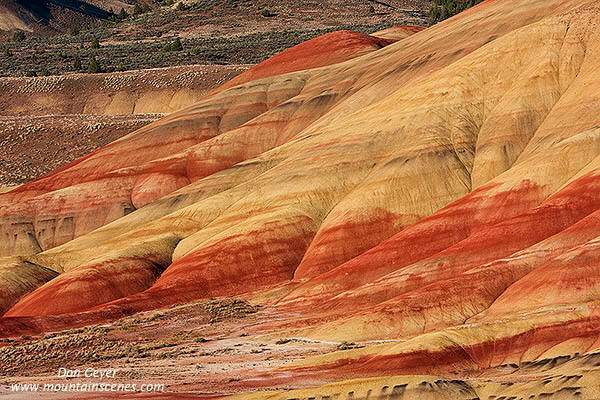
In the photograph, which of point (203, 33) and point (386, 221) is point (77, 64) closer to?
point (203, 33)

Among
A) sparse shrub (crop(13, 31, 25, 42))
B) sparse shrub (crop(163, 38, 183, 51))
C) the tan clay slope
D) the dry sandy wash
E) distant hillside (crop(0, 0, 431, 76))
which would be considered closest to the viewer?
the dry sandy wash

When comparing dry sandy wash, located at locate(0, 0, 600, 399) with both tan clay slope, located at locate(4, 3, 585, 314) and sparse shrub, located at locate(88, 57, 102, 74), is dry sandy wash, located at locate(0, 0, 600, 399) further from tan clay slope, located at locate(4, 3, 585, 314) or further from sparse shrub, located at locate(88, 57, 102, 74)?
sparse shrub, located at locate(88, 57, 102, 74)

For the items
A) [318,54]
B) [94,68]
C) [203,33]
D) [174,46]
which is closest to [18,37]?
[203,33]

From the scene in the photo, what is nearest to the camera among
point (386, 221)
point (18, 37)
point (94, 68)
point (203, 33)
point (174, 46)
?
point (386, 221)

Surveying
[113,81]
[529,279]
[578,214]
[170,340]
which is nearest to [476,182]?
[578,214]

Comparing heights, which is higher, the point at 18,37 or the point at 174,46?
the point at 174,46

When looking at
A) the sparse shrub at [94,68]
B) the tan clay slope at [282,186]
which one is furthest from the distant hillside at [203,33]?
the tan clay slope at [282,186]

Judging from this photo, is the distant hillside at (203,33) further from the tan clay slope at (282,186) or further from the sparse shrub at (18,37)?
the tan clay slope at (282,186)

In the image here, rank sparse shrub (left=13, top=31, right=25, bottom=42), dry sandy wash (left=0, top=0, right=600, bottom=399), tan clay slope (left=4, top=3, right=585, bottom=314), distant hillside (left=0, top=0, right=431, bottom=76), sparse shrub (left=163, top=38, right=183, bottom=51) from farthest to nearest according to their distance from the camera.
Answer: sparse shrub (left=13, top=31, right=25, bottom=42) → sparse shrub (left=163, top=38, right=183, bottom=51) → distant hillside (left=0, top=0, right=431, bottom=76) → tan clay slope (left=4, top=3, right=585, bottom=314) → dry sandy wash (left=0, top=0, right=600, bottom=399)

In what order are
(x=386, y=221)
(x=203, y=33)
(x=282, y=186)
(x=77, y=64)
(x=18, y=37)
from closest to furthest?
(x=386, y=221), (x=282, y=186), (x=77, y=64), (x=203, y=33), (x=18, y=37)

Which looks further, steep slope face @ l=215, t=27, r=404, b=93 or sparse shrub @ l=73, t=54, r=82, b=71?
sparse shrub @ l=73, t=54, r=82, b=71

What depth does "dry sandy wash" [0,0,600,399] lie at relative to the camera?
34.1 metres

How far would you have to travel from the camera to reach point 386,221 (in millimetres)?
54312

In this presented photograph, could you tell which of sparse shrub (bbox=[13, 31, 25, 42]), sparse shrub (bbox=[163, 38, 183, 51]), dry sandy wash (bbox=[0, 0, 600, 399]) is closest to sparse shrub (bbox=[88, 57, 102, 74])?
sparse shrub (bbox=[163, 38, 183, 51])
